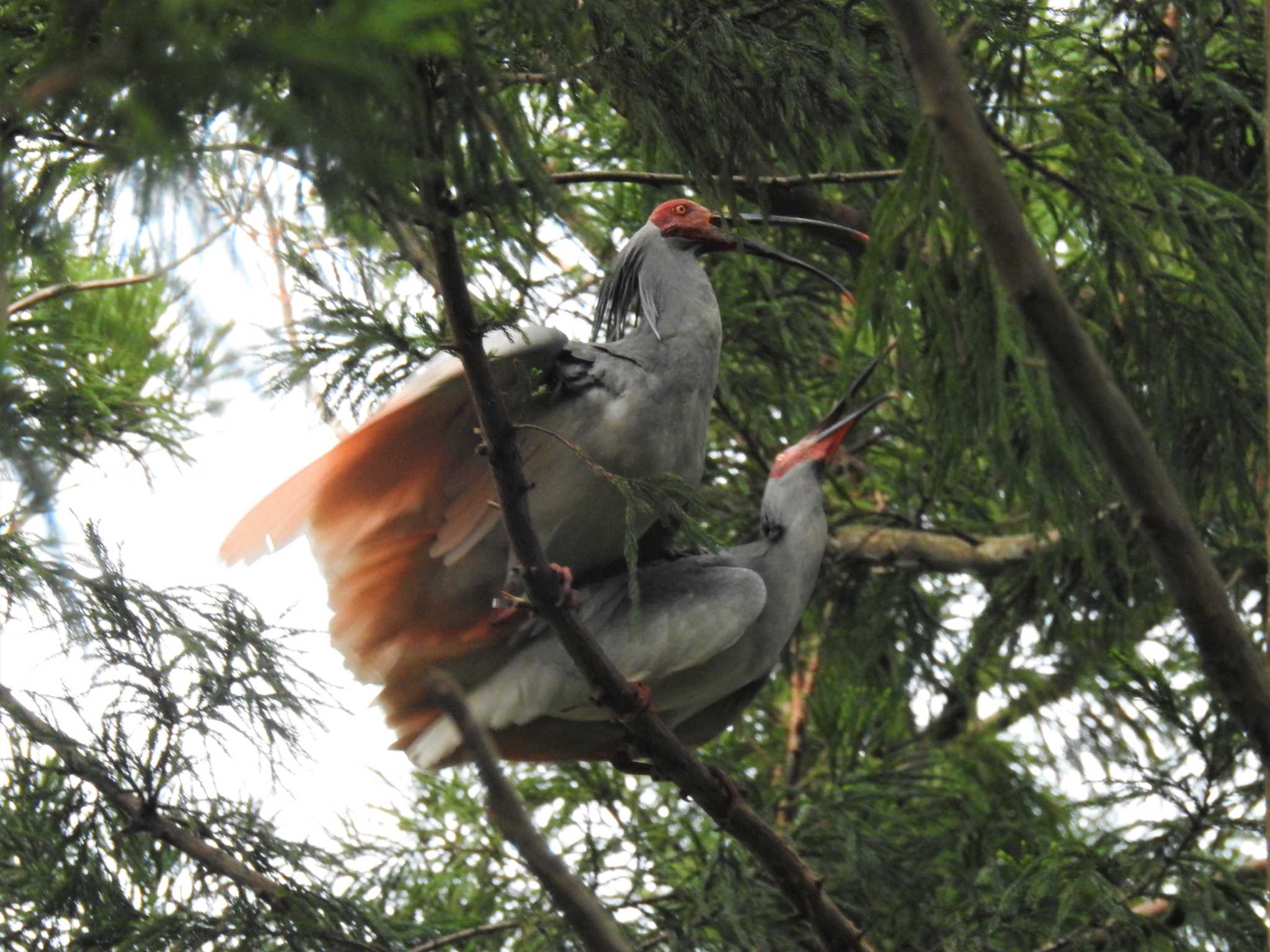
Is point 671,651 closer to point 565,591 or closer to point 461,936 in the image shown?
point 565,591

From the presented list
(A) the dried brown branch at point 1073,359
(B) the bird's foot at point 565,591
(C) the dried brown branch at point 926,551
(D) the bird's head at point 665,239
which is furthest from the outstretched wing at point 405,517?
(C) the dried brown branch at point 926,551

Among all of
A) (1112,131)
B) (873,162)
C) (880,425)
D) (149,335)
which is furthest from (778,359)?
(149,335)

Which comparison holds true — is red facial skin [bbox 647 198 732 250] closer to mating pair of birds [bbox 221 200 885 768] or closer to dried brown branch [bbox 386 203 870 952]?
mating pair of birds [bbox 221 200 885 768]

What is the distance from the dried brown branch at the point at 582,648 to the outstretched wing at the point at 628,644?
0.25 metres

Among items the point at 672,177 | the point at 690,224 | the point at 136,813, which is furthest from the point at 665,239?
the point at 136,813

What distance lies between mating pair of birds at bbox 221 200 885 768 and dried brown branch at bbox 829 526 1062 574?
1.54m

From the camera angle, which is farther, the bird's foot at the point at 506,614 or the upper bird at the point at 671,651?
the upper bird at the point at 671,651

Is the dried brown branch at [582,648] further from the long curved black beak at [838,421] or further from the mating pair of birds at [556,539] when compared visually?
the long curved black beak at [838,421]

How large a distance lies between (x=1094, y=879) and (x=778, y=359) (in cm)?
228

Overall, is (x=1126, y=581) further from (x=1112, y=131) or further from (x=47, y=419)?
(x=47, y=419)

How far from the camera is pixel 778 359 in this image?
209 inches

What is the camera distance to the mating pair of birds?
10.5 ft

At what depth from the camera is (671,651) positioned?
3402mm

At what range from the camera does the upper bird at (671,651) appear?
343cm
